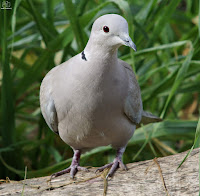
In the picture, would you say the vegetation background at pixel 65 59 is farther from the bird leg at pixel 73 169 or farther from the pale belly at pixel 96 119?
the pale belly at pixel 96 119

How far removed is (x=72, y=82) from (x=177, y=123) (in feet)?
3.37

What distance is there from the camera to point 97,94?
72.9 inches

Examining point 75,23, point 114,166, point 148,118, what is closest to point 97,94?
point 114,166

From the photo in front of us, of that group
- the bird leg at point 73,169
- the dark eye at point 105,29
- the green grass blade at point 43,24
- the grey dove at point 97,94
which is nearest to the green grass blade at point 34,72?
the green grass blade at point 43,24

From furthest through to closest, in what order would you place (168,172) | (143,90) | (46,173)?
1. (143,90)
2. (46,173)
3. (168,172)

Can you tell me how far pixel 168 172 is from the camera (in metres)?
1.85

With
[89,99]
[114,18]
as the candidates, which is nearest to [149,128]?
[89,99]

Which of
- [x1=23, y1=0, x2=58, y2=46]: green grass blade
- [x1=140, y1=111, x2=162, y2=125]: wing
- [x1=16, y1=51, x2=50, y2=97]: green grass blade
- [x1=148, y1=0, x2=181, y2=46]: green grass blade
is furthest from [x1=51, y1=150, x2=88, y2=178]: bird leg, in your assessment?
[x1=148, y1=0, x2=181, y2=46]: green grass blade

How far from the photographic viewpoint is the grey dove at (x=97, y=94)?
1.77 m

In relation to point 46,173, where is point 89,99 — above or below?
above

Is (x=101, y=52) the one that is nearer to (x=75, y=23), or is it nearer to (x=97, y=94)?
(x=97, y=94)

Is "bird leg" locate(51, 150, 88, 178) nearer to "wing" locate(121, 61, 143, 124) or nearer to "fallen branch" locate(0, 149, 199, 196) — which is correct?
"fallen branch" locate(0, 149, 199, 196)

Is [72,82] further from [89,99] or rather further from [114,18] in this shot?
[114,18]

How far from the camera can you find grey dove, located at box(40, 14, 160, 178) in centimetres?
177
